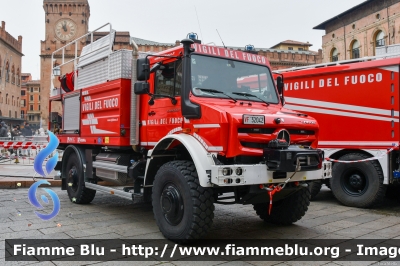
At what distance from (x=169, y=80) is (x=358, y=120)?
14.7 ft

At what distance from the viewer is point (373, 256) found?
4.87m

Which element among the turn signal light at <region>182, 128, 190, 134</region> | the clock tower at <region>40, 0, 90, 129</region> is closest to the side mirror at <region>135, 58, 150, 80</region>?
the turn signal light at <region>182, 128, 190, 134</region>

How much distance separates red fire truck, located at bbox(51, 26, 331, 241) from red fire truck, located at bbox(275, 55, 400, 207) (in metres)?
2.49

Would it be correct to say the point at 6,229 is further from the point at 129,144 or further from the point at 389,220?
the point at 389,220

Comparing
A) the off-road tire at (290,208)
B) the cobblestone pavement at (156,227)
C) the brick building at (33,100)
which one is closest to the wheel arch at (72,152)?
the cobblestone pavement at (156,227)

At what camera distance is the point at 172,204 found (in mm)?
5242

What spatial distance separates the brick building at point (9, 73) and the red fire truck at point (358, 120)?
5899 cm

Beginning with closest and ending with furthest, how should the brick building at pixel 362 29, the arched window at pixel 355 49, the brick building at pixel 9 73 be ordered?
the brick building at pixel 362 29 → the arched window at pixel 355 49 → the brick building at pixel 9 73

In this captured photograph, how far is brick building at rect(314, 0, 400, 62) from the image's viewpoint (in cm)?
3525

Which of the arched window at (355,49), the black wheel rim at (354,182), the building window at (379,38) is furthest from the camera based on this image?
the arched window at (355,49)

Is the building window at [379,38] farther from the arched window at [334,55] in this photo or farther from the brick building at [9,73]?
the brick building at [9,73]

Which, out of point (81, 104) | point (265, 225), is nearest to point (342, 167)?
point (265, 225)

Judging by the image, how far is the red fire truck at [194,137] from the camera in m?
4.95

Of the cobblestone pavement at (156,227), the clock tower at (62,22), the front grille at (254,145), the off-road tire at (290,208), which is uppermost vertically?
the clock tower at (62,22)
